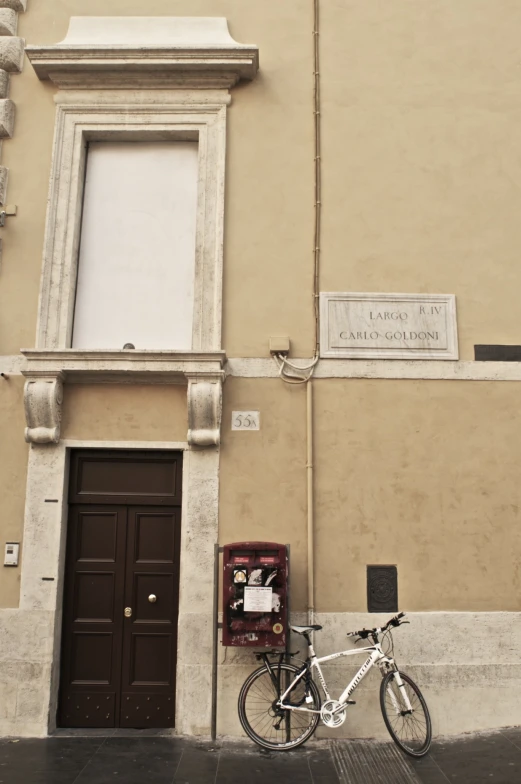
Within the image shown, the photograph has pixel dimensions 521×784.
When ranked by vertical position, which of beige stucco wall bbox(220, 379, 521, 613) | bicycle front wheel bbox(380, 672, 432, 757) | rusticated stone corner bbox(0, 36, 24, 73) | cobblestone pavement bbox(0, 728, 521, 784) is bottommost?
cobblestone pavement bbox(0, 728, 521, 784)

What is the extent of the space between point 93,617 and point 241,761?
192cm

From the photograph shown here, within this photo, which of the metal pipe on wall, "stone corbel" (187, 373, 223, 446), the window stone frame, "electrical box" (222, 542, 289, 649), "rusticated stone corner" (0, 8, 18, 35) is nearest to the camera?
"electrical box" (222, 542, 289, 649)

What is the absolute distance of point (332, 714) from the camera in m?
5.92

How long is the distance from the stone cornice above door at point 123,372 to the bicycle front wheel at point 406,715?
8.77ft

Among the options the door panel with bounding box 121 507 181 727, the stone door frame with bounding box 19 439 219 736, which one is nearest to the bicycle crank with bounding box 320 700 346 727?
the stone door frame with bounding box 19 439 219 736

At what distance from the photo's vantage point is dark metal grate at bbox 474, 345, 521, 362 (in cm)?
700

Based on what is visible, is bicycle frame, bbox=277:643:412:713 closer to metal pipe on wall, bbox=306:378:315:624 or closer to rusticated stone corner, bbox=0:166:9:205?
metal pipe on wall, bbox=306:378:315:624

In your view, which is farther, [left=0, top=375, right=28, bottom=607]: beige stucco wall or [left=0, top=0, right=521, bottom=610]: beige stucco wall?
[left=0, top=0, right=521, bottom=610]: beige stucco wall

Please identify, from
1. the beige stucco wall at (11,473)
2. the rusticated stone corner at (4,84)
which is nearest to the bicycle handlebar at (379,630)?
the beige stucco wall at (11,473)

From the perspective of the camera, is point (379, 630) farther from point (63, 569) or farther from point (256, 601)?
point (63, 569)

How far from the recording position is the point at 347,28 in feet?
25.1

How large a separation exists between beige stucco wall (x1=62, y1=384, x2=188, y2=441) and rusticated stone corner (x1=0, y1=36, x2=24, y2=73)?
3.57 meters

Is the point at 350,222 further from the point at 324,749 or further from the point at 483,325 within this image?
the point at 324,749

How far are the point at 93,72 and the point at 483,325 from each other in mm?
4843
